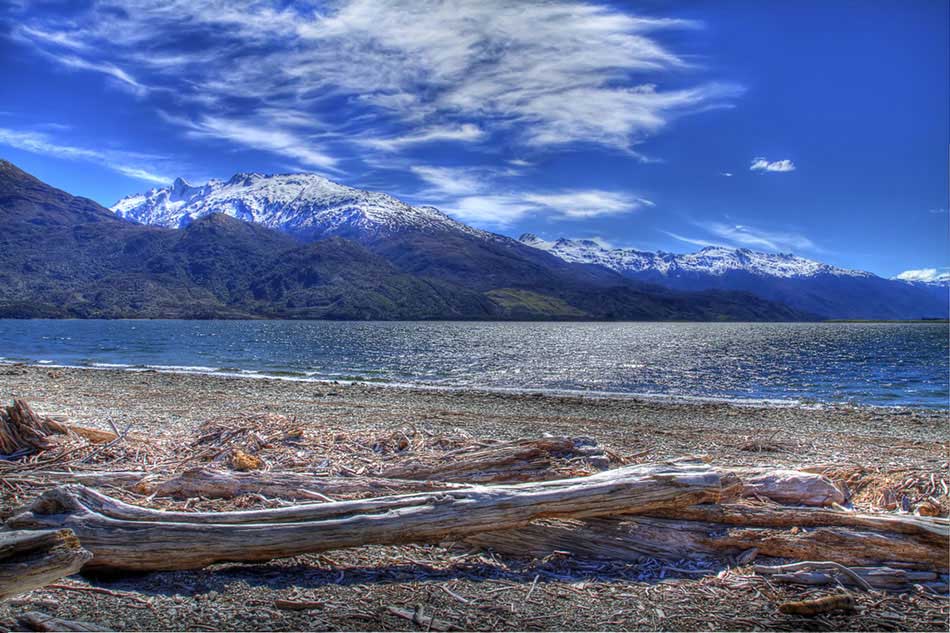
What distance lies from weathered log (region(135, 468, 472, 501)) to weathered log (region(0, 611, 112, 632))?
Answer: 3046 millimetres

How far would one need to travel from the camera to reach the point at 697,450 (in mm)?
17969

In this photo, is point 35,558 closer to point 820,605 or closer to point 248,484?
point 248,484

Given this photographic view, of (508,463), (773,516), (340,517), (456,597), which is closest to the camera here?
(456,597)

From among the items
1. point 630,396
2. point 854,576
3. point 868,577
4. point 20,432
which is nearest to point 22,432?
point 20,432

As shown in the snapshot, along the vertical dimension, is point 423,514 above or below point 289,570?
above

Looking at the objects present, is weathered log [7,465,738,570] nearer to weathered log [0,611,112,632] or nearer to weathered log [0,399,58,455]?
weathered log [0,611,112,632]

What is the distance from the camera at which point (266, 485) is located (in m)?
8.53

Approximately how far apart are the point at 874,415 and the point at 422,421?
86.2ft

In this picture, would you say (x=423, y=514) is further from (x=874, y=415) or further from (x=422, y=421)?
(x=874, y=415)

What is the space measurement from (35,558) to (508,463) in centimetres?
590

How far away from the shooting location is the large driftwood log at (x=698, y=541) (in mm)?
6863

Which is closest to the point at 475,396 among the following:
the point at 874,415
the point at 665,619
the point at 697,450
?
the point at 697,450

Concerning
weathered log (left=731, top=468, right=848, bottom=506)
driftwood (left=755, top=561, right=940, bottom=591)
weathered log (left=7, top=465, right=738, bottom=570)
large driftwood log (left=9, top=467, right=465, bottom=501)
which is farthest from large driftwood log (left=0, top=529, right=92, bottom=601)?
weathered log (left=731, top=468, right=848, bottom=506)

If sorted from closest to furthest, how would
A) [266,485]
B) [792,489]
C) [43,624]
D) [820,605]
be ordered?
[43,624], [820,605], [792,489], [266,485]
